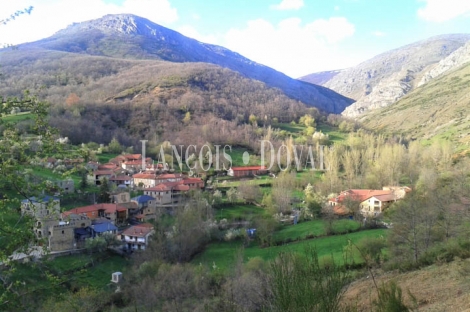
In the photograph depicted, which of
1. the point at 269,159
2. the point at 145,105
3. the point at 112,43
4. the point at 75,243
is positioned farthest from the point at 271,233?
the point at 112,43

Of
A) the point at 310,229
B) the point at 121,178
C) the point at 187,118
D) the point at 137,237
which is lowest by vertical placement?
the point at 310,229

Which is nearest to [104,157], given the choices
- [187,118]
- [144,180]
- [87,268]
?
[144,180]

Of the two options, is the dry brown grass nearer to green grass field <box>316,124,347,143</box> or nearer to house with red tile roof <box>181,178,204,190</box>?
house with red tile roof <box>181,178,204,190</box>

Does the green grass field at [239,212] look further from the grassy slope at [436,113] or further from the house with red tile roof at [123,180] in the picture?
the grassy slope at [436,113]

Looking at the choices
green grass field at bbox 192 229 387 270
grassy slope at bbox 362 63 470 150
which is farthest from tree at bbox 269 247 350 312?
grassy slope at bbox 362 63 470 150

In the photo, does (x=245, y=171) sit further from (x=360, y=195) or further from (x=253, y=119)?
(x=253, y=119)
